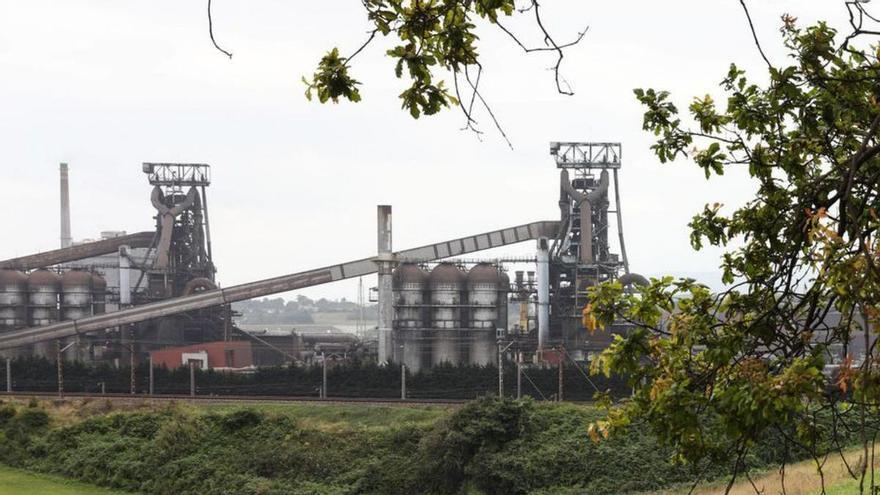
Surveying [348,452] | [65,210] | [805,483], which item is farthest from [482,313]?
[65,210]

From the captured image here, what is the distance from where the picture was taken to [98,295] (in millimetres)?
55344

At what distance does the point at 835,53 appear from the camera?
5.89 m

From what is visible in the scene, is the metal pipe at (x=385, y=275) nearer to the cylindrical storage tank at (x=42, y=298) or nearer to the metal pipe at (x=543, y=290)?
the metal pipe at (x=543, y=290)

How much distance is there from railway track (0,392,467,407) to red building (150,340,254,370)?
9121 mm

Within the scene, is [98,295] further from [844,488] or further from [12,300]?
[844,488]

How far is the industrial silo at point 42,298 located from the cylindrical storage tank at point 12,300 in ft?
0.98

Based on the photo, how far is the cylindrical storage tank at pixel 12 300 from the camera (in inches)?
2096

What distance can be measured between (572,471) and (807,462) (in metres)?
5.28

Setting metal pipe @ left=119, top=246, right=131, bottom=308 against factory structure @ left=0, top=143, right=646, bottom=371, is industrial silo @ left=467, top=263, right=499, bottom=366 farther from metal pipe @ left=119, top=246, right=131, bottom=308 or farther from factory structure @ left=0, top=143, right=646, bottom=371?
metal pipe @ left=119, top=246, right=131, bottom=308

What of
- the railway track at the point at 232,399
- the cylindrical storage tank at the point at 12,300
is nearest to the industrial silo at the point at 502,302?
the railway track at the point at 232,399

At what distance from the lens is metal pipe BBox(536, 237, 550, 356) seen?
150ft

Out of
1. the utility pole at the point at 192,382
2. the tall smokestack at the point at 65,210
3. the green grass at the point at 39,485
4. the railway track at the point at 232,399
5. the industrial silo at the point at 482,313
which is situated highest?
the tall smokestack at the point at 65,210

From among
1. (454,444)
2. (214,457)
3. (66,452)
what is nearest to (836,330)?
(454,444)

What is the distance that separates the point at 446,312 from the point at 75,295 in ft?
70.0
